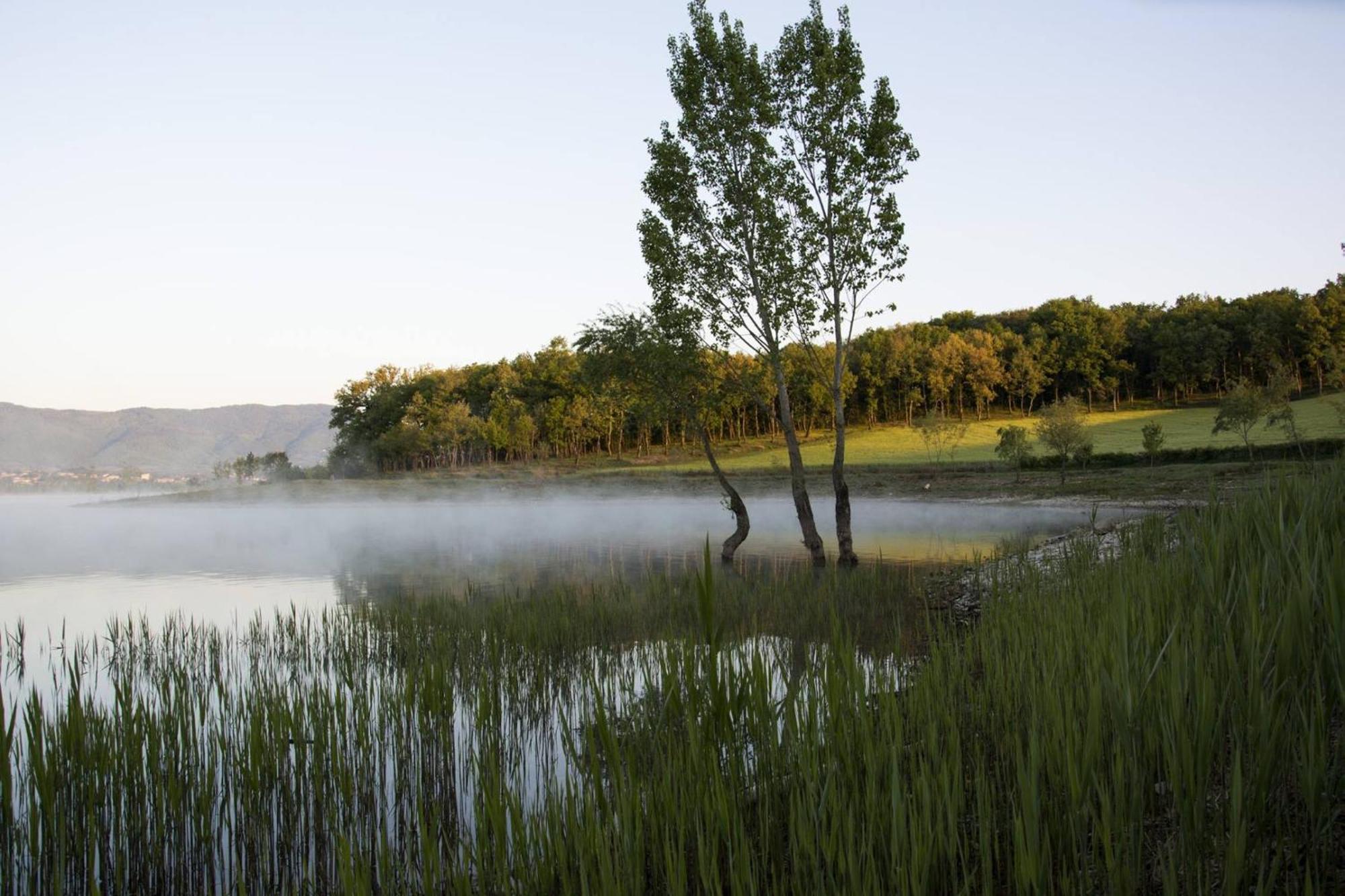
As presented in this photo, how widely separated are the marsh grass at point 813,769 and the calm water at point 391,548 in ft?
26.3

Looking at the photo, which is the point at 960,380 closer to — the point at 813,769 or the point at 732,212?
the point at 732,212

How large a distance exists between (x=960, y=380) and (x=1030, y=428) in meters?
17.3

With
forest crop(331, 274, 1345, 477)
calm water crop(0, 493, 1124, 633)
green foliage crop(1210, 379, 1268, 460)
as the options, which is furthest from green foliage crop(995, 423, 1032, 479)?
forest crop(331, 274, 1345, 477)

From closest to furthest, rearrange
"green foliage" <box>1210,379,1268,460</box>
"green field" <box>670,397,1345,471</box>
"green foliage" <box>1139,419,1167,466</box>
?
"green foliage" <box>1210,379,1268,460</box> < "green foliage" <box>1139,419,1167,466</box> < "green field" <box>670,397,1345,471</box>

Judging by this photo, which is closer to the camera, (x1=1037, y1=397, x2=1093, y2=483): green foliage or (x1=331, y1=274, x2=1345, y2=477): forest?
(x1=1037, y1=397, x2=1093, y2=483): green foliage

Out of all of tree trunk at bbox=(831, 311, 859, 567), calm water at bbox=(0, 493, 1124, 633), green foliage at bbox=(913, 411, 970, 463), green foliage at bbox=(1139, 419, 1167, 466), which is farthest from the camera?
green foliage at bbox=(913, 411, 970, 463)

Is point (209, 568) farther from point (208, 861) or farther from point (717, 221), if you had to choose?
point (208, 861)

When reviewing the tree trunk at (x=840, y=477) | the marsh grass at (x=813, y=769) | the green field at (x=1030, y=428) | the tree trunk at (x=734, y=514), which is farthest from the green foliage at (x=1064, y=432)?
the marsh grass at (x=813, y=769)

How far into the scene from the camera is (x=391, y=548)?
29.3m

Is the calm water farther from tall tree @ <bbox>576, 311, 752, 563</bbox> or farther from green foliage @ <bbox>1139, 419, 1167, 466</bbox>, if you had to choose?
green foliage @ <bbox>1139, 419, 1167, 466</bbox>

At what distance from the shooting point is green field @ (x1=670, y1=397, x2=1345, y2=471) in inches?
2104

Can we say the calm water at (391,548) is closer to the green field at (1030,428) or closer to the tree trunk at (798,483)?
the tree trunk at (798,483)

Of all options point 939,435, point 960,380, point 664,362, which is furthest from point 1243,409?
point 960,380

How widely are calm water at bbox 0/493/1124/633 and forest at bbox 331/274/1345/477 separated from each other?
3614 centimetres
